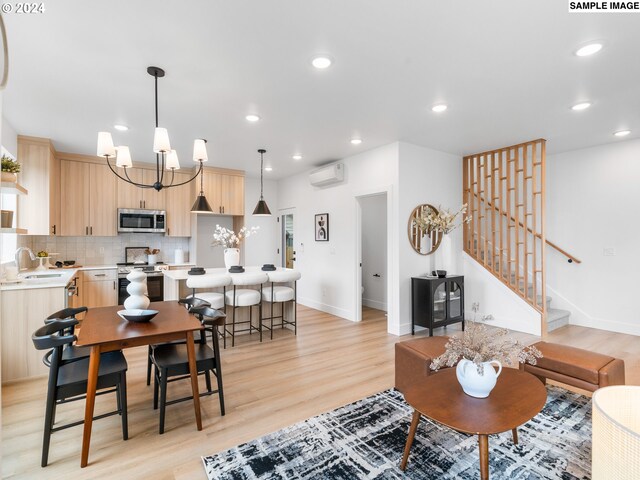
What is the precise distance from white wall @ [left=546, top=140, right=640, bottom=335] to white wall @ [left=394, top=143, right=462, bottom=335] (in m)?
1.53

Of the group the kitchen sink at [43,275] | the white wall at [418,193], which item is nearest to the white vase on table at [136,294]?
the kitchen sink at [43,275]

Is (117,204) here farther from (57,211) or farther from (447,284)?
(447,284)

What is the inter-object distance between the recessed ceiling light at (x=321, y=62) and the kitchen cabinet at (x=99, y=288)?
4.80 meters

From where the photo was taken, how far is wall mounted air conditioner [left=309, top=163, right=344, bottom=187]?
570cm

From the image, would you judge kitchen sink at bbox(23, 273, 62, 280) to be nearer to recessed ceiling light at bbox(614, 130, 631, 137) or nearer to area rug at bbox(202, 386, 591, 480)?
area rug at bbox(202, 386, 591, 480)

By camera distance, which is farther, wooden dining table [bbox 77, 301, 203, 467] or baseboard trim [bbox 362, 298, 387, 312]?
baseboard trim [bbox 362, 298, 387, 312]

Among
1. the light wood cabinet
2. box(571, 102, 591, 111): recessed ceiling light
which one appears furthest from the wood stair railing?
the light wood cabinet

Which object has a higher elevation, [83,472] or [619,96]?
[619,96]

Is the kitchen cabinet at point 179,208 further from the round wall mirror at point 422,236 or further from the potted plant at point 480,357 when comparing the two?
the potted plant at point 480,357

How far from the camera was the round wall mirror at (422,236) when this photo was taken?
506 cm

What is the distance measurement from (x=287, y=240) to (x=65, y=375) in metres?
5.53

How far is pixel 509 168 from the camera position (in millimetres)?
5184

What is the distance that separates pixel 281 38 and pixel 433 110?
1.98 metres

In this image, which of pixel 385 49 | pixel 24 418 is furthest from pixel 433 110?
pixel 24 418
